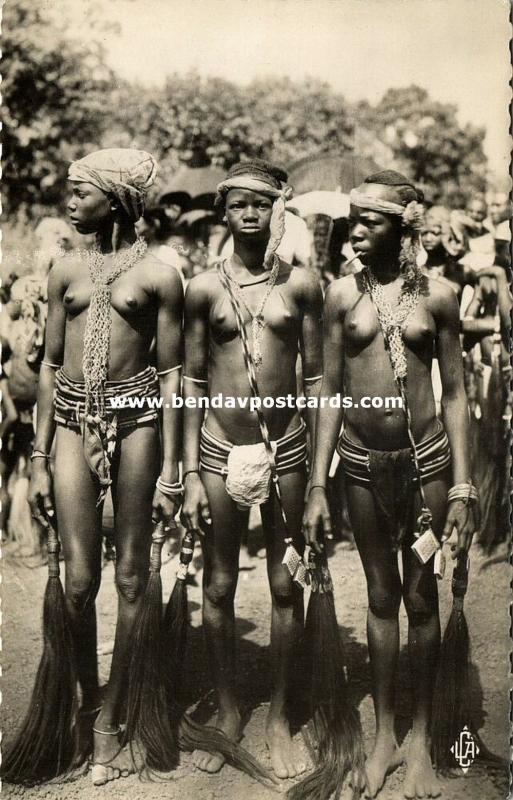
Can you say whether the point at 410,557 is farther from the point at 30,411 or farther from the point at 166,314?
the point at 30,411

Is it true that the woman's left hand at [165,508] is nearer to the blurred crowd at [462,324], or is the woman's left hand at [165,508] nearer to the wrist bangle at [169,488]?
the wrist bangle at [169,488]

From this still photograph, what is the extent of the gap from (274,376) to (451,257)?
1368 mm

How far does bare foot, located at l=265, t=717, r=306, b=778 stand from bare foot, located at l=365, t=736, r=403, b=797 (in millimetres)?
328

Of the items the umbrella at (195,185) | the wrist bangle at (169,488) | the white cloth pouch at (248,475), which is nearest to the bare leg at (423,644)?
the white cloth pouch at (248,475)

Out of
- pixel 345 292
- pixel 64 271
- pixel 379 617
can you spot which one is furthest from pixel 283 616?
pixel 64 271

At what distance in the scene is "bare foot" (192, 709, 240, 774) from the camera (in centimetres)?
412

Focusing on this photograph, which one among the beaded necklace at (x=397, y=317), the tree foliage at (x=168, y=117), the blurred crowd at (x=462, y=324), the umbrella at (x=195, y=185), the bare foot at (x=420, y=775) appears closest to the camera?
the beaded necklace at (x=397, y=317)

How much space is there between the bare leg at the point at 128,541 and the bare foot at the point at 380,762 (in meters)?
1.26

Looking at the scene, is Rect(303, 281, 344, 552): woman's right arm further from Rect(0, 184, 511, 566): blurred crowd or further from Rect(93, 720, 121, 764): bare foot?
Rect(93, 720, 121, 764): bare foot

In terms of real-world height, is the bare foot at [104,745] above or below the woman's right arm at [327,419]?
below

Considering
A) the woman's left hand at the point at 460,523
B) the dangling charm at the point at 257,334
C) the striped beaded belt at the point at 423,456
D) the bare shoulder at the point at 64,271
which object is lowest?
the woman's left hand at the point at 460,523

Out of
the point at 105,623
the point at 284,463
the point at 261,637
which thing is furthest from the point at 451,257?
the point at 105,623

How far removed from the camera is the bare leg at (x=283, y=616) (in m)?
4.07

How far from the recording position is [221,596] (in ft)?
13.5
